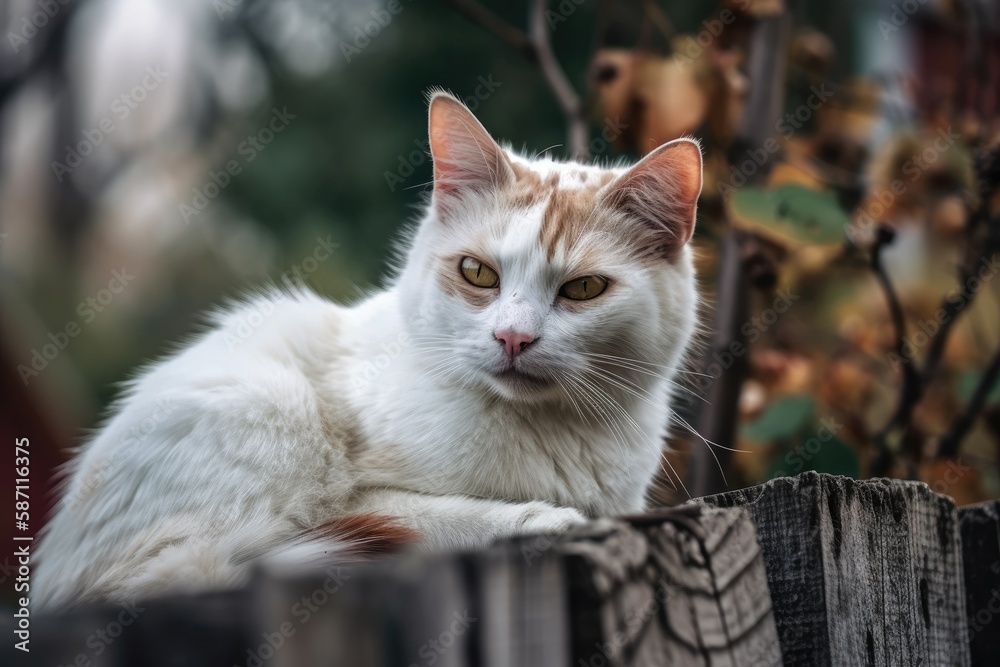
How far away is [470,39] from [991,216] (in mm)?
3691

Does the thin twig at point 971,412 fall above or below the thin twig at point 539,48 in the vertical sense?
below


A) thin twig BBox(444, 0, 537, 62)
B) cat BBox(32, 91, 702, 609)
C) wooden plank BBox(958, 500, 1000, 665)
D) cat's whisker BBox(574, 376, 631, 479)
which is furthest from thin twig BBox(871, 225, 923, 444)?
thin twig BBox(444, 0, 537, 62)

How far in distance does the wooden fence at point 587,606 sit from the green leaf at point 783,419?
1.19 meters

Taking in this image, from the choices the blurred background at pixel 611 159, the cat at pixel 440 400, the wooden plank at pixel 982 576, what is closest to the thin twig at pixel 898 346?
the blurred background at pixel 611 159

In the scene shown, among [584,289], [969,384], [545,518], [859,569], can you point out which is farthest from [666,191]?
[969,384]

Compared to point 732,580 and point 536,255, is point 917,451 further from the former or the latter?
point 732,580

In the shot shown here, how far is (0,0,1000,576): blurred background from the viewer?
8.91 feet

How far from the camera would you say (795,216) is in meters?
2.30

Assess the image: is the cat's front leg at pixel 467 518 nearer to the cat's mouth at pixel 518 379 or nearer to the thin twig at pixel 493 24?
the cat's mouth at pixel 518 379

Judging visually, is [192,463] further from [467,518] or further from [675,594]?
[675,594]

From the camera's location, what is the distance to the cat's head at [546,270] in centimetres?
181

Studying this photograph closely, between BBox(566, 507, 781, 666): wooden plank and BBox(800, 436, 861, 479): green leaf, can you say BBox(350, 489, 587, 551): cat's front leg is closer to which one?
BBox(566, 507, 781, 666): wooden plank

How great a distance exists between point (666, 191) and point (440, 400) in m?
0.70

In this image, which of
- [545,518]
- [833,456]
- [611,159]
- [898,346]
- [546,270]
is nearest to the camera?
[545,518]
